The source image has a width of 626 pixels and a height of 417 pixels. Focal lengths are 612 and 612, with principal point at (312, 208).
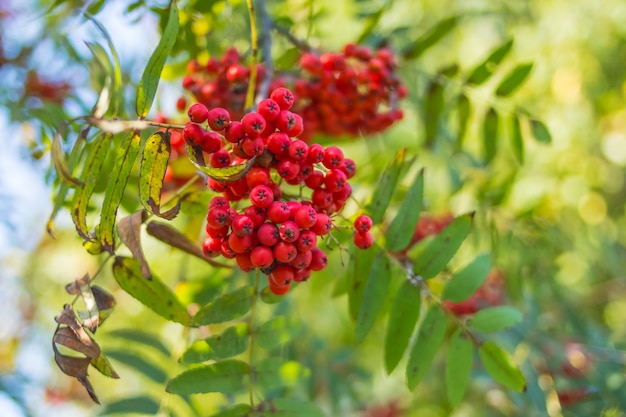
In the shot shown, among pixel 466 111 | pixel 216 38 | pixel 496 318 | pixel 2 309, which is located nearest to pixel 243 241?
pixel 496 318

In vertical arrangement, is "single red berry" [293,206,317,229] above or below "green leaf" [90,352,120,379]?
above

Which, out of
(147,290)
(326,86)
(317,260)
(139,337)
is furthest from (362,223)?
(139,337)

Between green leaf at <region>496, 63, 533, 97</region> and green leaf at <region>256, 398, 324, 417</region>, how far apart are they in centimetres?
147

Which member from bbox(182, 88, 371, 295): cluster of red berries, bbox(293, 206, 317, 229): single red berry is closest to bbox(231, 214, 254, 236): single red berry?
bbox(182, 88, 371, 295): cluster of red berries

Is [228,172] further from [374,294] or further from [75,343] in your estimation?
[374,294]

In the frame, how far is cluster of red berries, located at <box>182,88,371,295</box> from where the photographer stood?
4.46 feet

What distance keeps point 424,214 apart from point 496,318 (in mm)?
978

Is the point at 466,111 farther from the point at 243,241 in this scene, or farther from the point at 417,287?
the point at 243,241

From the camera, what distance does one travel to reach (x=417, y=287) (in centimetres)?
178

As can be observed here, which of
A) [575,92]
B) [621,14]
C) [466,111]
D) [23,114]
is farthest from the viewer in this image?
[575,92]

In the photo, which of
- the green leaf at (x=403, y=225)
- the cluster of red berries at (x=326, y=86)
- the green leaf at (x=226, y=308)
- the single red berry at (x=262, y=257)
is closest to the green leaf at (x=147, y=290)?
the green leaf at (x=226, y=308)

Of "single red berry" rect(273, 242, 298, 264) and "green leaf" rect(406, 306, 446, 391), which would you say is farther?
"green leaf" rect(406, 306, 446, 391)

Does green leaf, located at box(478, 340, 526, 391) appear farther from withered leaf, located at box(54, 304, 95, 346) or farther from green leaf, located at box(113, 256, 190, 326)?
withered leaf, located at box(54, 304, 95, 346)

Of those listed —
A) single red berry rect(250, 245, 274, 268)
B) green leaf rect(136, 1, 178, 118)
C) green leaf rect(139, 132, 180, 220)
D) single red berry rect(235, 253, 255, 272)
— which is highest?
green leaf rect(136, 1, 178, 118)
